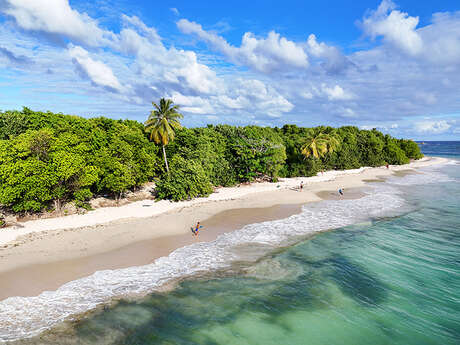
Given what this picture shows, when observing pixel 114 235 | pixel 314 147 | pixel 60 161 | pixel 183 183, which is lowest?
pixel 114 235

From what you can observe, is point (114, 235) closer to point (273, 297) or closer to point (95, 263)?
point (95, 263)

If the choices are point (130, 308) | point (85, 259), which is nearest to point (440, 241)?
point (130, 308)

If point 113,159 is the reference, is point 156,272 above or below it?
below

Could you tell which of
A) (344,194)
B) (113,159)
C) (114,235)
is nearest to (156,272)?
(114,235)

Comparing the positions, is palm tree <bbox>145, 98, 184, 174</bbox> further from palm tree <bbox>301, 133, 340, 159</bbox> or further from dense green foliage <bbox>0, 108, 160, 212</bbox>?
palm tree <bbox>301, 133, 340, 159</bbox>

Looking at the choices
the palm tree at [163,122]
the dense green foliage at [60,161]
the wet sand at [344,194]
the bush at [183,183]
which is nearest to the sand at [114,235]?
the wet sand at [344,194]

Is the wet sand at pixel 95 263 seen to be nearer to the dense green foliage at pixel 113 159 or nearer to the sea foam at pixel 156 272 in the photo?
the sea foam at pixel 156 272
